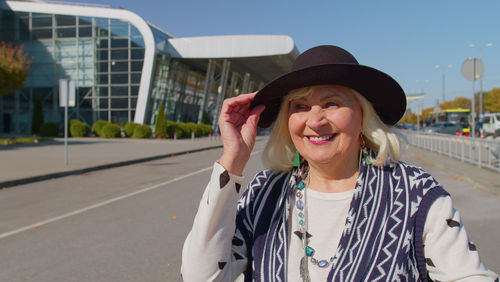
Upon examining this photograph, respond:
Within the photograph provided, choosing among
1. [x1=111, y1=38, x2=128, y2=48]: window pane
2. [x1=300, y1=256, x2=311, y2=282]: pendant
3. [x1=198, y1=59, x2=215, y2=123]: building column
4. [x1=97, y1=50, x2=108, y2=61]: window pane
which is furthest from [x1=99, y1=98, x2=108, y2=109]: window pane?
[x1=300, y1=256, x2=311, y2=282]: pendant

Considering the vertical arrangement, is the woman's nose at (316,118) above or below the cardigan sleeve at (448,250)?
above

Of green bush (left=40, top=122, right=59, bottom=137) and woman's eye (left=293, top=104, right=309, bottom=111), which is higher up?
green bush (left=40, top=122, right=59, bottom=137)

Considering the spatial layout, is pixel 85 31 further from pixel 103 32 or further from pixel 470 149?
pixel 470 149

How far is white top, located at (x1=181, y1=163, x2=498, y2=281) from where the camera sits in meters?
1.60

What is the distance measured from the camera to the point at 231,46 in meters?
39.6

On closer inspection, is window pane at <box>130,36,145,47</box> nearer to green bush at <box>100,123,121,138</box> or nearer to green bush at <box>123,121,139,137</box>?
green bush at <box>123,121,139,137</box>

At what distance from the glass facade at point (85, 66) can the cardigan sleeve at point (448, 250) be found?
37.0 meters

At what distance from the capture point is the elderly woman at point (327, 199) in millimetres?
1648

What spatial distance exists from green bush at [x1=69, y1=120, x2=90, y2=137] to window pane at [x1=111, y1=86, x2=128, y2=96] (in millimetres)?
3941

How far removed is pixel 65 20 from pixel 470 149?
1373 inches

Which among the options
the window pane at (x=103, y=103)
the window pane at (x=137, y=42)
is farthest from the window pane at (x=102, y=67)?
the window pane at (x=137, y=42)

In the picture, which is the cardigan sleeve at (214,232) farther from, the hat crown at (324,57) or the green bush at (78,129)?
the green bush at (78,129)

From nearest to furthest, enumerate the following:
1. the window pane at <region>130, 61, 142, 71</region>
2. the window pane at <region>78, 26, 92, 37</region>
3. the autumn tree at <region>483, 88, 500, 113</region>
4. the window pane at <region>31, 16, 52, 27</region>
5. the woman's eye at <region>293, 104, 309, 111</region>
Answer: the woman's eye at <region>293, 104, 309, 111</region> → the window pane at <region>130, 61, 142, 71</region> → the window pane at <region>78, 26, 92, 37</region> → the window pane at <region>31, 16, 52, 27</region> → the autumn tree at <region>483, 88, 500, 113</region>

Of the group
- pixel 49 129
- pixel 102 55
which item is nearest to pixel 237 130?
pixel 49 129
